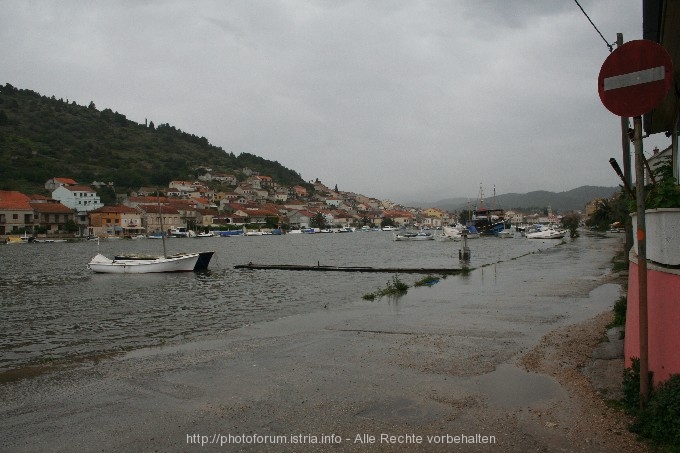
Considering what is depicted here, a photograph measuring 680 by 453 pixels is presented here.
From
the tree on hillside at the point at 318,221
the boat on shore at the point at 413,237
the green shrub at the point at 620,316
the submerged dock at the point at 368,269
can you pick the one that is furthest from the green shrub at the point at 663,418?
the tree on hillside at the point at 318,221

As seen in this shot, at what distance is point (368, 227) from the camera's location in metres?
183

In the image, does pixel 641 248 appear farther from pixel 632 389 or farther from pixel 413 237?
pixel 413 237

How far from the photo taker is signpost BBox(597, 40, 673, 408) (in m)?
4.10

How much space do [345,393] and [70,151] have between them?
168 metres

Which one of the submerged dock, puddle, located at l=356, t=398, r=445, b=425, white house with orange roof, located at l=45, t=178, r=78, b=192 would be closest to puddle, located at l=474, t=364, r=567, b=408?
puddle, located at l=356, t=398, r=445, b=425

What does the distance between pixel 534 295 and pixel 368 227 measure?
169875 millimetres

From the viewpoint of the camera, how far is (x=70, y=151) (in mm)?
147875

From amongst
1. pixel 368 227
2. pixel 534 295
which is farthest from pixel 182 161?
pixel 534 295

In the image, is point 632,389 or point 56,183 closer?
point 632,389

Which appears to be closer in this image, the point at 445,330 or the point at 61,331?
the point at 445,330

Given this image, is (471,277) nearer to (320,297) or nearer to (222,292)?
(320,297)

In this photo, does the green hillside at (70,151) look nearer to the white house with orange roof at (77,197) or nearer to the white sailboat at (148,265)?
the white house with orange roof at (77,197)

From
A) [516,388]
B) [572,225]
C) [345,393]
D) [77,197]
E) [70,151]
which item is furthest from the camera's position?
[70,151]

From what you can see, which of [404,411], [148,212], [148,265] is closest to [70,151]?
[148,212]
